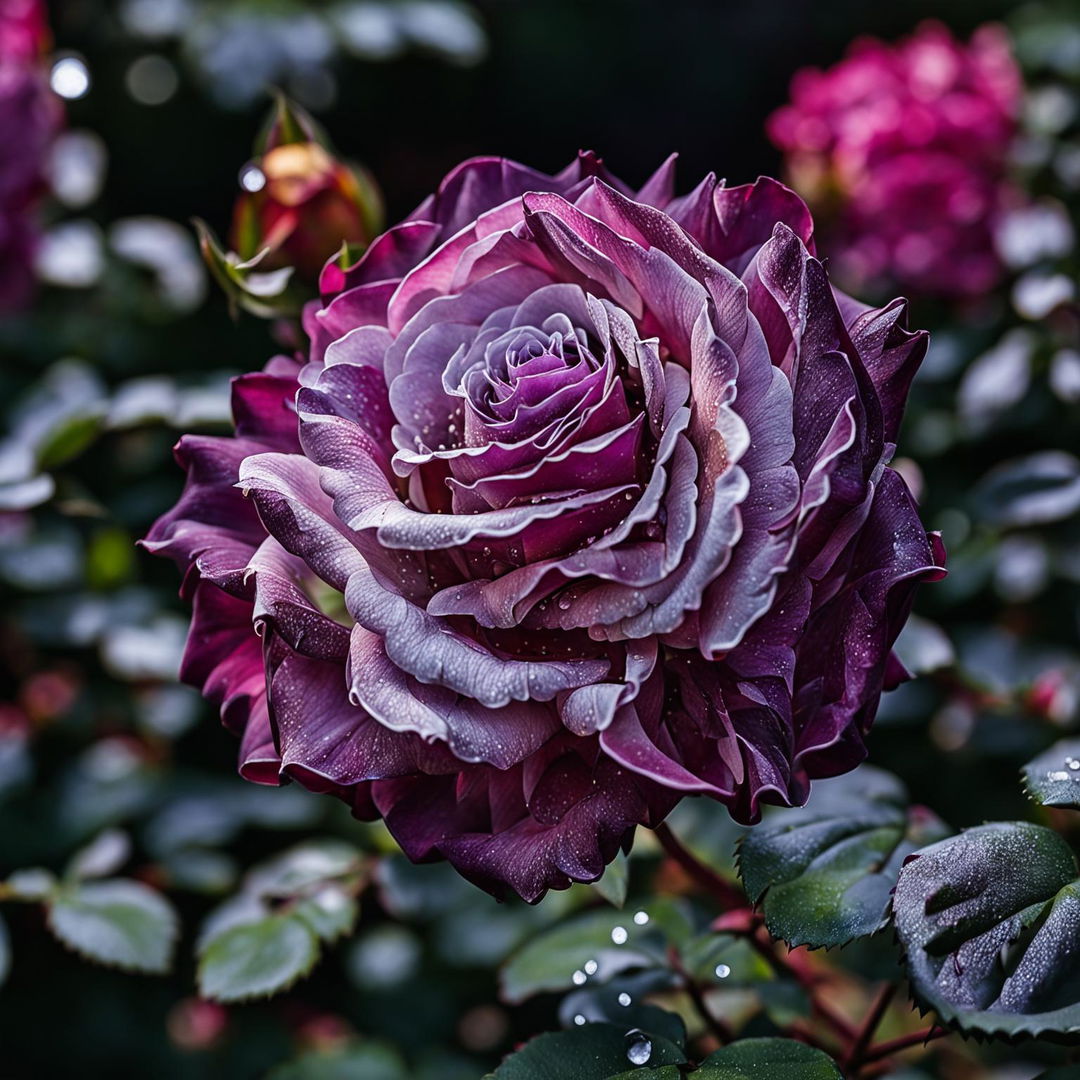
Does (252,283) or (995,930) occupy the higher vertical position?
(252,283)

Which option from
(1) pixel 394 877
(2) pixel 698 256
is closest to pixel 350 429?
(2) pixel 698 256

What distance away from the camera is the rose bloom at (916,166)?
1294 millimetres

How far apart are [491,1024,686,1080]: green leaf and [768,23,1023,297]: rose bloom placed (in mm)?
976

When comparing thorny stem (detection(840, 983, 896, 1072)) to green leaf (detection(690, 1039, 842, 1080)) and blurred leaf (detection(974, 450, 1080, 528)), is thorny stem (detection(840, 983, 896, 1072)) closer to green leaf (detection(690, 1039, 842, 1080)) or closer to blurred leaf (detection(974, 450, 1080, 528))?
green leaf (detection(690, 1039, 842, 1080))

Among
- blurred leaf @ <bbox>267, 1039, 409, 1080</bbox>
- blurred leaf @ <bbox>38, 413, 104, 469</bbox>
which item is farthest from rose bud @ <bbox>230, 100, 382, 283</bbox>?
blurred leaf @ <bbox>267, 1039, 409, 1080</bbox>

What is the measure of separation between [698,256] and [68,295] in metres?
1.02

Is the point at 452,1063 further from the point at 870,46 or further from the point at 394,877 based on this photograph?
the point at 870,46

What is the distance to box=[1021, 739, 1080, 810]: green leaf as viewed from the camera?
53 centimetres

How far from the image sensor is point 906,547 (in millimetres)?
471

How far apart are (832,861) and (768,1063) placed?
0.11 metres

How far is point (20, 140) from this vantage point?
46.4 inches

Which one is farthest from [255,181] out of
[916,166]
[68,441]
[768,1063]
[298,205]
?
[916,166]

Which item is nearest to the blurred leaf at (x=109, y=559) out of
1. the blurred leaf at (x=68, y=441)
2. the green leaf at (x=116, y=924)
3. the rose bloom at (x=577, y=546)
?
the blurred leaf at (x=68, y=441)

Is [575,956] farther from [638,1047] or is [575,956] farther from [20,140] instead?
[20,140]
